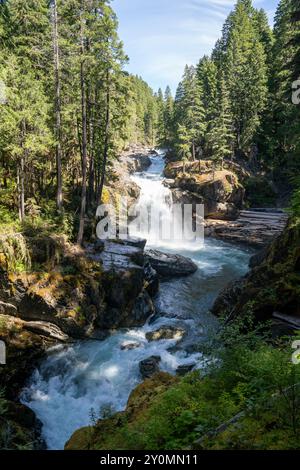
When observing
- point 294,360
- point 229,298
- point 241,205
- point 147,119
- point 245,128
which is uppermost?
point 147,119

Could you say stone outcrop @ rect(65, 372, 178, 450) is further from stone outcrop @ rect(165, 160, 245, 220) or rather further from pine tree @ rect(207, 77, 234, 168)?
pine tree @ rect(207, 77, 234, 168)

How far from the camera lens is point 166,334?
15289mm

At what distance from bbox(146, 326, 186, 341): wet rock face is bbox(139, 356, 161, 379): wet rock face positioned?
1.88m

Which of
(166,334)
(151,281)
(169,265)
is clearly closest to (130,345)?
(166,334)

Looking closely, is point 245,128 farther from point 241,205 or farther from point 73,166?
point 73,166

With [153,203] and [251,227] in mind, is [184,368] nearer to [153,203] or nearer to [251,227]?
[251,227]

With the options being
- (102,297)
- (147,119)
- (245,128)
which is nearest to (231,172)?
(245,128)

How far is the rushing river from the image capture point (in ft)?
35.4

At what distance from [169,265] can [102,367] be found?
438 inches

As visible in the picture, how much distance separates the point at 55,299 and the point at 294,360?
10.6 m

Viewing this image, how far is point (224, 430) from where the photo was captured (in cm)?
521

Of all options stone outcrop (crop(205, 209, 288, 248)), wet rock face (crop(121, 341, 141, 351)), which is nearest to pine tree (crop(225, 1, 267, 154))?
stone outcrop (crop(205, 209, 288, 248))

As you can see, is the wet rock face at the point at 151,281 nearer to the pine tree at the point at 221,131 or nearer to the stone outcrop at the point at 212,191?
the stone outcrop at the point at 212,191

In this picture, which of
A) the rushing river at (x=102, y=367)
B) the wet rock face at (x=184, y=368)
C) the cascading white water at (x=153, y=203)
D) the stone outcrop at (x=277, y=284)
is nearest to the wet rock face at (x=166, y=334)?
the rushing river at (x=102, y=367)
